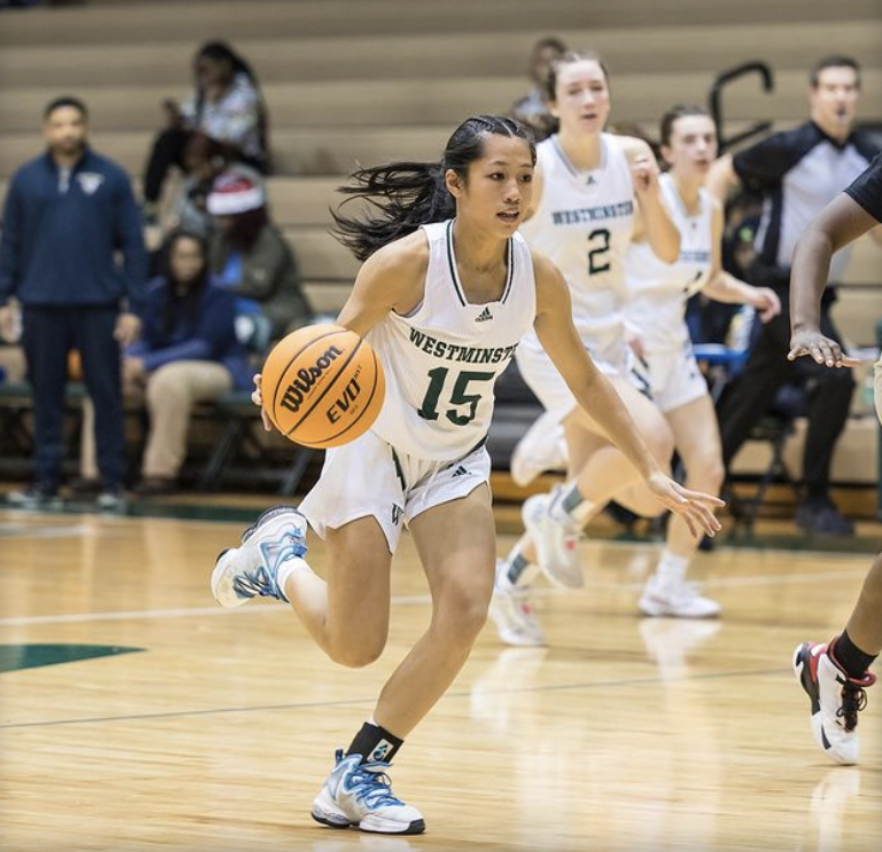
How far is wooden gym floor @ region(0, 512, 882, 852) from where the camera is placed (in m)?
4.25

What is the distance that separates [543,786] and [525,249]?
1.20 m

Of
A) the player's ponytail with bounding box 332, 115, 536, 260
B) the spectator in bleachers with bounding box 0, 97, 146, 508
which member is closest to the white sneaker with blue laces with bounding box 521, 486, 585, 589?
the player's ponytail with bounding box 332, 115, 536, 260

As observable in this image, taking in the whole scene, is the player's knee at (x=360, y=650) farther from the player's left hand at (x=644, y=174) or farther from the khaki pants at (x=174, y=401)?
the khaki pants at (x=174, y=401)

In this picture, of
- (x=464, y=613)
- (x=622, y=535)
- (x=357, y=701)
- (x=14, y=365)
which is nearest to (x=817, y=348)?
(x=464, y=613)

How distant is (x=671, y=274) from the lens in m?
8.01

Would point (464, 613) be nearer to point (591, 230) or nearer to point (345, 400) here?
point (345, 400)

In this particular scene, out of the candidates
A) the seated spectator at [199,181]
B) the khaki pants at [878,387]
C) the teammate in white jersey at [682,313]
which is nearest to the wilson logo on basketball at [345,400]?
the khaki pants at [878,387]

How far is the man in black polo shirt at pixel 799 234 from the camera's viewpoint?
9.72 meters

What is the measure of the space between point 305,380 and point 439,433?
0.46m

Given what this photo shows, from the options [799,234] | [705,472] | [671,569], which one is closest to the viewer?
[705,472]

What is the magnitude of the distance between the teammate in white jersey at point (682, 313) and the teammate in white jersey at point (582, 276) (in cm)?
37

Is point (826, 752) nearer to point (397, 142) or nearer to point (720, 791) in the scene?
point (720, 791)

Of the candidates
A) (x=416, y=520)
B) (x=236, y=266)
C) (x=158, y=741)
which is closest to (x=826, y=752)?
(x=416, y=520)

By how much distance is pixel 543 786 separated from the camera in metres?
4.72
